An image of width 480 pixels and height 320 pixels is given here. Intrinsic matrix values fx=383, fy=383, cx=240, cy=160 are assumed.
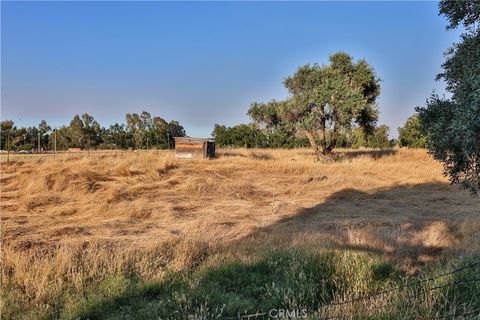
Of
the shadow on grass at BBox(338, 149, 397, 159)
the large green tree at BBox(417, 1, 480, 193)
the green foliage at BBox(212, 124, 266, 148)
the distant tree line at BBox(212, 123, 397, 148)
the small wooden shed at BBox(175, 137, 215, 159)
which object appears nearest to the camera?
the large green tree at BBox(417, 1, 480, 193)

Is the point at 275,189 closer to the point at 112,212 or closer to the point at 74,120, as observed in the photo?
the point at 112,212

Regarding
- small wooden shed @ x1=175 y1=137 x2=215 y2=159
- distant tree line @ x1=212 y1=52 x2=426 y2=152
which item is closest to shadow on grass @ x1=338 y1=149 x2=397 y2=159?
distant tree line @ x1=212 y1=52 x2=426 y2=152

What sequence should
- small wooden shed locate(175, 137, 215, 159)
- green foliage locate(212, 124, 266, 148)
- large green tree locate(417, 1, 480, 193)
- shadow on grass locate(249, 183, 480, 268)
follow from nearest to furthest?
large green tree locate(417, 1, 480, 193), shadow on grass locate(249, 183, 480, 268), small wooden shed locate(175, 137, 215, 159), green foliage locate(212, 124, 266, 148)

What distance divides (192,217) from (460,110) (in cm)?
738

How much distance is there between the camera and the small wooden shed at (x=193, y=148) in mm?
21297

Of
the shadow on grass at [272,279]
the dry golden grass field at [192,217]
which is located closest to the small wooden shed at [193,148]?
the dry golden grass field at [192,217]

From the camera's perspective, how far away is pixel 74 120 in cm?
5597

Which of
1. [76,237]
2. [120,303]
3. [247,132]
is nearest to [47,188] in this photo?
[76,237]

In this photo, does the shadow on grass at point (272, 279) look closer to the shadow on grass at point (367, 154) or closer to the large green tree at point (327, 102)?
the large green tree at point (327, 102)

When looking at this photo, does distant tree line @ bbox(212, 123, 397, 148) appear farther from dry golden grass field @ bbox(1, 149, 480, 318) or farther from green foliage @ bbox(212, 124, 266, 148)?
dry golden grass field @ bbox(1, 149, 480, 318)

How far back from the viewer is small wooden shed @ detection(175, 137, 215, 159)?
21.3 m

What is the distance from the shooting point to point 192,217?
32.1ft

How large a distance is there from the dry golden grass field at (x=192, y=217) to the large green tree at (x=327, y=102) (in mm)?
A: 5144

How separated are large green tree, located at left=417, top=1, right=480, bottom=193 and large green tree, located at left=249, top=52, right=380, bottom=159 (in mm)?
18964
